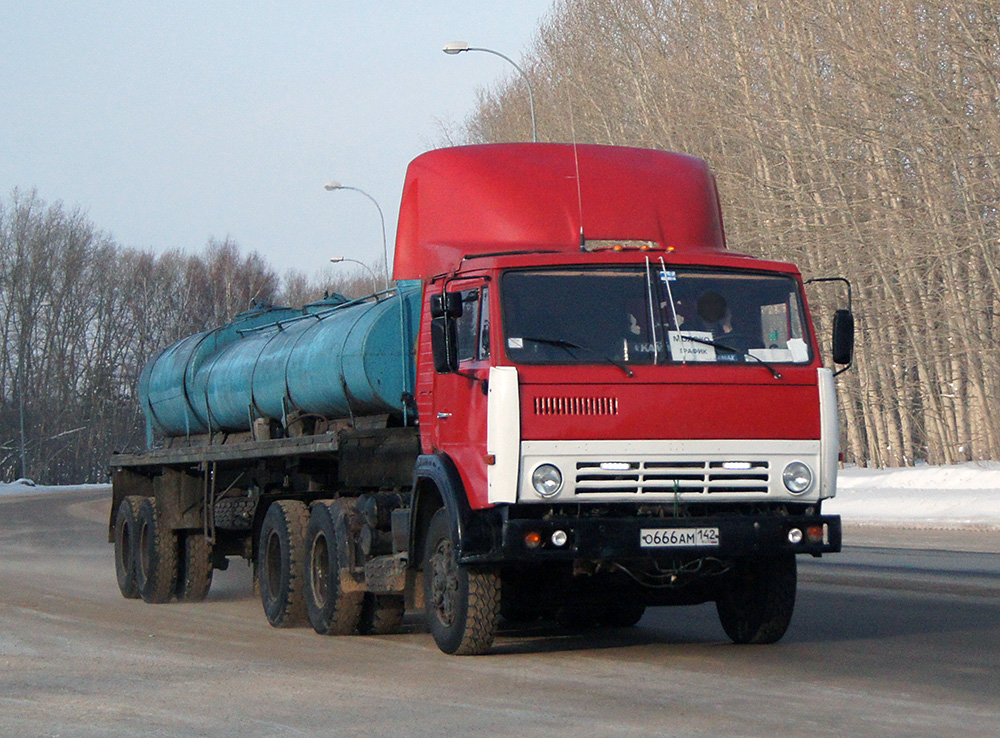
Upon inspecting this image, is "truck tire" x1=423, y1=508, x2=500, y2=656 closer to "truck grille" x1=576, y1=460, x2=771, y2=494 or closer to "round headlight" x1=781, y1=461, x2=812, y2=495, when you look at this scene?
"truck grille" x1=576, y1=460, x2=771, y2=494

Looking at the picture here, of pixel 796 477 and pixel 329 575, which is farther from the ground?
pixel 796 477

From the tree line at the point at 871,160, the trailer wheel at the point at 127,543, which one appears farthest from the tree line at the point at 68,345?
the trailer wheel at the point at 127,543

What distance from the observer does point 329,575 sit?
38.1 ft

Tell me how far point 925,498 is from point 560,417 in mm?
20741

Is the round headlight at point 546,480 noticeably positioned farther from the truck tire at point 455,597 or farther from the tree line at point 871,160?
the tree line at point 871,160

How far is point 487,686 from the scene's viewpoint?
8492mm

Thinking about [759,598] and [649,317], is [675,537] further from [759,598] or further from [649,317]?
[759,598]

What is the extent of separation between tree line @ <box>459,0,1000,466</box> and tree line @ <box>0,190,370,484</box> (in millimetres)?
37644

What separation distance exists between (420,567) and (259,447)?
144 inches

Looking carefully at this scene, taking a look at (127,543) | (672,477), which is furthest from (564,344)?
(127,543)

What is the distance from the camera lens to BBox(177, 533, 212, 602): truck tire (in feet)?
51.2

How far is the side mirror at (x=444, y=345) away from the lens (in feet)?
31.0

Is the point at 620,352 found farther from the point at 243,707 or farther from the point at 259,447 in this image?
the point at 259,447

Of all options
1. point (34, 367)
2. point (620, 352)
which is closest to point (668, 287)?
point (620, 352)
